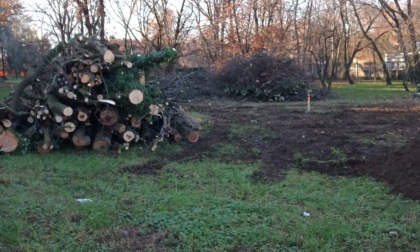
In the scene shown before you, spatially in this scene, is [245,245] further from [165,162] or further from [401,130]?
[401,130]

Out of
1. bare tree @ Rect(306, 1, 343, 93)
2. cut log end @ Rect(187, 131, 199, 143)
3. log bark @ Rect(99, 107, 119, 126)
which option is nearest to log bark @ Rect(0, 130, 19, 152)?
log bark @ Rect(99, 107, 119, 126)

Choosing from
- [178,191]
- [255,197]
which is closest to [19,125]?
[178,191]

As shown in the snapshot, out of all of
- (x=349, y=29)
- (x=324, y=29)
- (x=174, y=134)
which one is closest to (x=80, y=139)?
(x=174, y=134)

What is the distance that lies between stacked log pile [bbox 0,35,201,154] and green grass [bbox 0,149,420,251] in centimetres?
154

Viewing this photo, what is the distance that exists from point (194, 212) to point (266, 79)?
19266mm

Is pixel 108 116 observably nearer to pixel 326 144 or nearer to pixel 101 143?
pixel 101 143

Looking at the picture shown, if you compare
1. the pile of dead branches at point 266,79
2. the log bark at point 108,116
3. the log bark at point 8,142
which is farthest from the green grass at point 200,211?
the pile of dead branches at point 266,79

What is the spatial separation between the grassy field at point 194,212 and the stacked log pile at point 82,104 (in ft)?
4.93

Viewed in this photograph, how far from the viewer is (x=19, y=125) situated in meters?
10.1

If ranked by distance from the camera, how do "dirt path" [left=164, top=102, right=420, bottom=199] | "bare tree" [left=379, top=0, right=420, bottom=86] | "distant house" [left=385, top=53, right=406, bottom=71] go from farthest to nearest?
1. "distant house" [left=385, top=53, right=406, bottom=71]
2. "bare tree" [left=379, top=0, right=420, bottom=86]
3. "dirt path" [left=164, top=102, right=420, bottom=199]

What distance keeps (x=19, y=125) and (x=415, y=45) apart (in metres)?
26.4

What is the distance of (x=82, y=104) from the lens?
389 inches

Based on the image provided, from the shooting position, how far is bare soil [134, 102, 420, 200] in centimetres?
757

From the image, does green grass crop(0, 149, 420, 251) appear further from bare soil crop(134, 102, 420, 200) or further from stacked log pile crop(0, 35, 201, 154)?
stacked log pile crop(0, 35, 201, 154)
